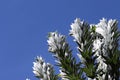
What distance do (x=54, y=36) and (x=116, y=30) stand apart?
83 cm

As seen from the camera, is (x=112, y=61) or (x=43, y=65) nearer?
(x=112, y=61)

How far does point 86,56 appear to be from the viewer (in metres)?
5.55

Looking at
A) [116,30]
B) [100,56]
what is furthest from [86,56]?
[116,30]

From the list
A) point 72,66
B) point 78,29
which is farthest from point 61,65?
point 78,29

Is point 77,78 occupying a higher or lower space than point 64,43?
lower

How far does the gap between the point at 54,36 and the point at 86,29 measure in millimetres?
431

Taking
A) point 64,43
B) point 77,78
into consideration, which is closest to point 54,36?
point 64,43

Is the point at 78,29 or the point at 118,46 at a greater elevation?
the point at 78,29

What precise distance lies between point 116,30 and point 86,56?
0.51 metres

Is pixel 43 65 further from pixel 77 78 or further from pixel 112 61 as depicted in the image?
pixel 112 61

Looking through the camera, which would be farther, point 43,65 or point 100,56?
point 43,65

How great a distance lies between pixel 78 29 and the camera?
557 cm

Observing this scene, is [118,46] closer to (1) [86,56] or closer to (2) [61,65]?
(1) [86,56]

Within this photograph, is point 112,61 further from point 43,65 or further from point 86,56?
point 43,65
